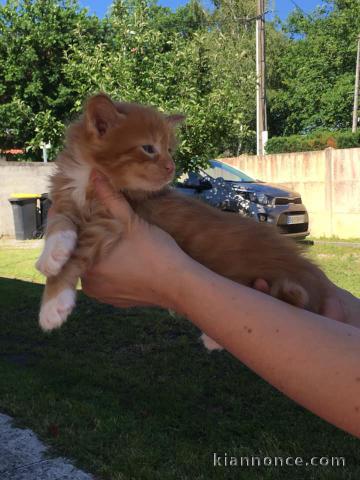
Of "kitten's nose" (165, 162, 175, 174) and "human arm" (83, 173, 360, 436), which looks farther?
"kitten's nose" (165, 162, 175, 174)

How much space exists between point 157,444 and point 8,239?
11739mm

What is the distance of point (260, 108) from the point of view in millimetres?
17734

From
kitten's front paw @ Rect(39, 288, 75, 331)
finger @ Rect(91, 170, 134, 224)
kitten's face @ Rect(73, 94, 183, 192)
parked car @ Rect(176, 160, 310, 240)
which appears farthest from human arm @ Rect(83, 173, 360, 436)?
parked car @ Rect(176, 160, 310, 240)

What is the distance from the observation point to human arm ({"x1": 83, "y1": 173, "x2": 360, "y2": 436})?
1132mm

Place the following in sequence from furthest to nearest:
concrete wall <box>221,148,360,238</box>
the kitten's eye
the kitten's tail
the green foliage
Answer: the green foliage → concrete wall <box>221,148,360,238</box> → the kitten's eye → the kitten's tail

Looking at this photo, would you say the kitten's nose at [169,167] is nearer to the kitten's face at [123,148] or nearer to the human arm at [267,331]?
the kitten's face at [123,148]

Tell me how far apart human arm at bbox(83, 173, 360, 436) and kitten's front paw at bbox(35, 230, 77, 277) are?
1.18 ft

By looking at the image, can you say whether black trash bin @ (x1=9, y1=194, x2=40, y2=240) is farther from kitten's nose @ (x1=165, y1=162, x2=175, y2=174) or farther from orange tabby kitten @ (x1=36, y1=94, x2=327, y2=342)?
kitten's nose @ (x1=165, y1=162, x2=175, y2=174)

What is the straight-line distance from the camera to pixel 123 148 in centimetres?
233

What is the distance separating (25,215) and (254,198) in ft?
21.2

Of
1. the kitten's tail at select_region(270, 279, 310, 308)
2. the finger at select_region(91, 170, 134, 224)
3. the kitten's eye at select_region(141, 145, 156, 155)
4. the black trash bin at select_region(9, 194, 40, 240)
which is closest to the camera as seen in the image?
the kitten's tail at select_region(270, 279, 310, 308)

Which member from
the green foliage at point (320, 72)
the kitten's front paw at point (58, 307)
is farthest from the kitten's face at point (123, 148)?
the green foliage at point (320, 72)

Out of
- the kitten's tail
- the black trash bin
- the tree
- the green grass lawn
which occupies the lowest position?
Answer: the green grass lawn

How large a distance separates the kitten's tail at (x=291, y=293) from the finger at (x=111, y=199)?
71 centimetres
